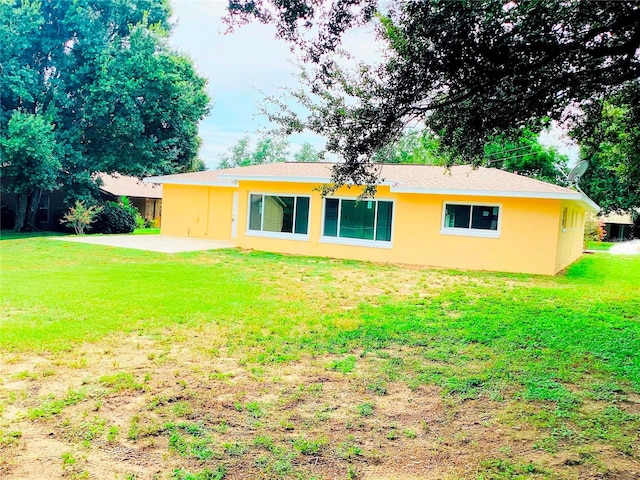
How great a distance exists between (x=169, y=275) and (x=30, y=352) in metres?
5.79

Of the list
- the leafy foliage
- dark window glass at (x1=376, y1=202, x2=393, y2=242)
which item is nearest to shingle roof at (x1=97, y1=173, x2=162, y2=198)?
the leafy foliage

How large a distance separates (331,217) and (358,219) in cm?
99

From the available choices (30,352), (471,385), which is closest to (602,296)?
(471,385)

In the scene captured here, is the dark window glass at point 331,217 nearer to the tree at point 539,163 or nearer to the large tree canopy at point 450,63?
the large tree canopy at point 450,63

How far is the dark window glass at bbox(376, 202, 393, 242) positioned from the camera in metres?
16.5

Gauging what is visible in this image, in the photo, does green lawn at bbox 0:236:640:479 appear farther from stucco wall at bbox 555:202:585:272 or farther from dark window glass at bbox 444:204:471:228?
dark window glass at bbox 444:204:471:228

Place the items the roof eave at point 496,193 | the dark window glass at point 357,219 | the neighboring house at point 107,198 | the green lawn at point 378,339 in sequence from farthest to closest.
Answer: the neighboring house at point 107,198, the dark window glass at point 357,219, the roof eave at point 496,193, the green lawn at point 378,339

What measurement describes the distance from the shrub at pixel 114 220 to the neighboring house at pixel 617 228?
3691cm

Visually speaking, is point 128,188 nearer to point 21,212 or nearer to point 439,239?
point 21,212

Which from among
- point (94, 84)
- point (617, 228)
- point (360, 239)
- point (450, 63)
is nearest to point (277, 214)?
point (360, 239)

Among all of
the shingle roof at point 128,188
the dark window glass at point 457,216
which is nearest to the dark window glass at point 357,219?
the dark window glass at point 457,216

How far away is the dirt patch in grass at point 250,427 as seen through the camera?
3256 mm

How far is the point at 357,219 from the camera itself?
55.5ft

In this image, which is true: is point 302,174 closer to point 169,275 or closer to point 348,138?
point 169,275
